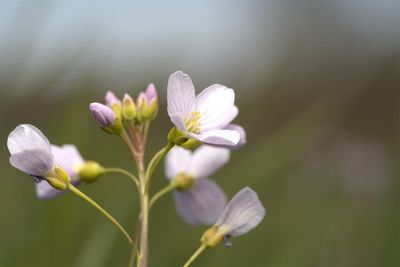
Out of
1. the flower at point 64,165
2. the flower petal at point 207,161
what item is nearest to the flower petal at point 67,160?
the flower at point 64,165

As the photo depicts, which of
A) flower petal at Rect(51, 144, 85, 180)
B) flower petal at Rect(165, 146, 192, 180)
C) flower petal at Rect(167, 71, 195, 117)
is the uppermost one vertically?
flower petal at Rect(167, 71, 195, 117)

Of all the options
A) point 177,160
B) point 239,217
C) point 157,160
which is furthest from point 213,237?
point 177,160

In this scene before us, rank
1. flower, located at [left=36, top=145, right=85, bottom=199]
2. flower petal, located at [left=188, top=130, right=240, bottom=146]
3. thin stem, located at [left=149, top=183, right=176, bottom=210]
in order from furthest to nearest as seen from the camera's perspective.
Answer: flower, located at [left=36, top=145, right=85, bottom=199]
thin stem, located at [left=149, top=183, right=176, bottom=210]
flower petal, located at [left=188, top=130, right=240, bottom=146]

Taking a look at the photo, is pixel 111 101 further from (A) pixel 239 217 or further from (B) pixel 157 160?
(A) pixel 239 217

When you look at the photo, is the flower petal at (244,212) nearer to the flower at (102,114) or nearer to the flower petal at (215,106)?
the flower petal at (215,106)

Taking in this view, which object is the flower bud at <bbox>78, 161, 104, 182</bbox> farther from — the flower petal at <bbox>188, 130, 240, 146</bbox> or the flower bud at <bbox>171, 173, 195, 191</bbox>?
the flower petal at <bbox>188, 130, 240, 146</bbox>

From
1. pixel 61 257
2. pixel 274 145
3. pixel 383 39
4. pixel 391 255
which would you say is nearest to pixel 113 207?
pixel 61 257

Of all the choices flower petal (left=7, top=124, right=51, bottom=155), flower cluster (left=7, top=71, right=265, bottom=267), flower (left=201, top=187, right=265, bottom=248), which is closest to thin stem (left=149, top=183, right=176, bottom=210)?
flower cluster (left=7, top=71, right=265, bottom=267)
